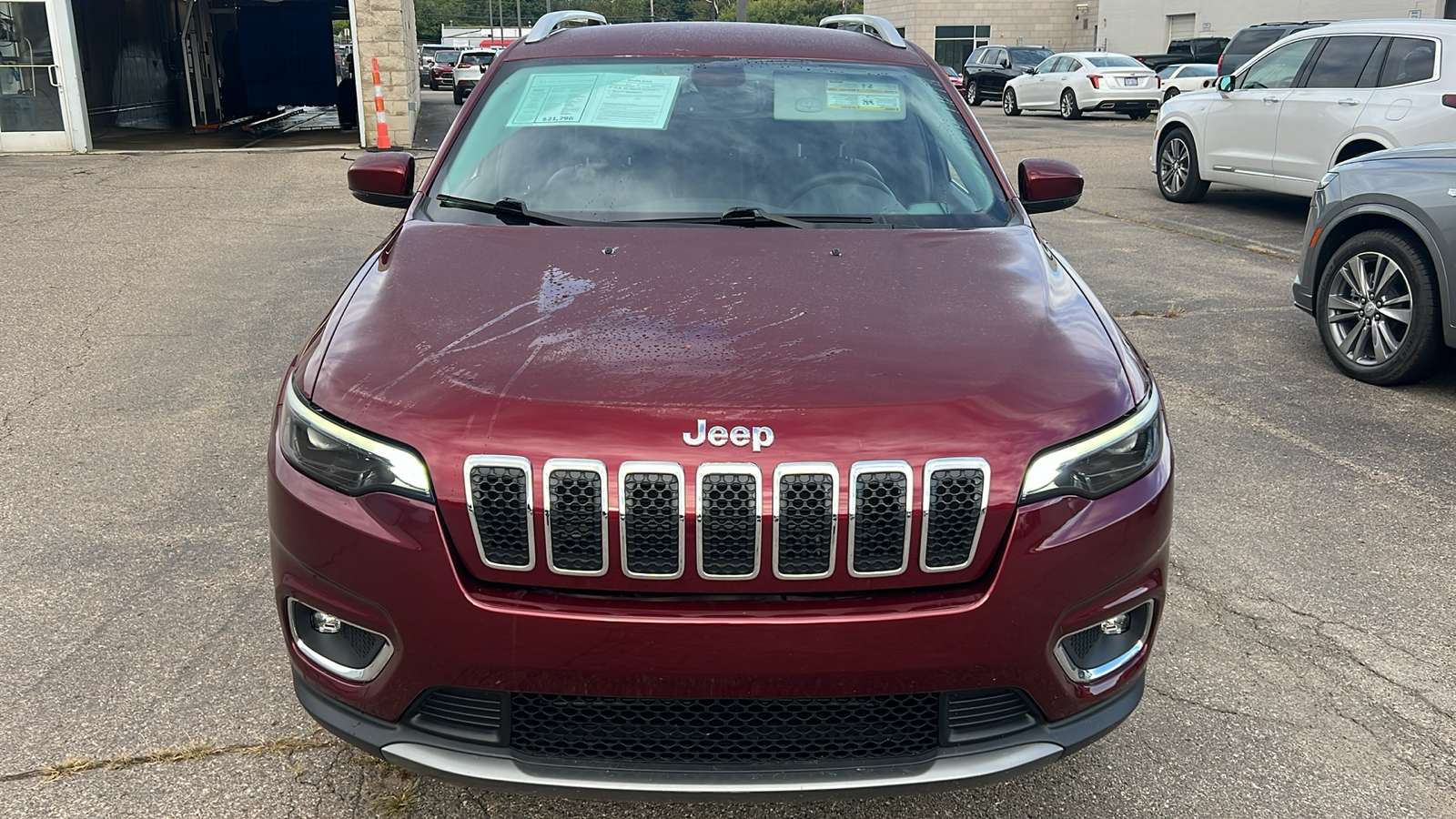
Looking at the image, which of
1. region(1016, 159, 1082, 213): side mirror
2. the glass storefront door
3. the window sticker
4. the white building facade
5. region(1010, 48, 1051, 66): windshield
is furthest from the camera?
the white building facade

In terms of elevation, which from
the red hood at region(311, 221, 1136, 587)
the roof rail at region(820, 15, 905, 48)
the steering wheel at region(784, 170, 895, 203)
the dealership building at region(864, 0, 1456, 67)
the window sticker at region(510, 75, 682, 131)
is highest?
the dealership building at region(864, 0, 1456, 67)

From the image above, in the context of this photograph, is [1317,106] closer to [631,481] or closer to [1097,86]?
[631,481]

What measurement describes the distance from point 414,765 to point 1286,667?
2.42 metres

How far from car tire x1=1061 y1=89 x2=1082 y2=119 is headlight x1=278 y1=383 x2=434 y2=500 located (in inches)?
1055

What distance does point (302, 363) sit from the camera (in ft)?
8.31

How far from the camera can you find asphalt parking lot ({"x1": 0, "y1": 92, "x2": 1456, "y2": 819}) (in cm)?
267

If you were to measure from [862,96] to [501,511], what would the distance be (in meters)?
2.25

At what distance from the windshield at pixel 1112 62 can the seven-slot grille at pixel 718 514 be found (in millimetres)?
26905

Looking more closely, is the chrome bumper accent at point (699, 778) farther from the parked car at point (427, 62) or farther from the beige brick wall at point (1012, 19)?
the beige brick wall at point (1012, 19)

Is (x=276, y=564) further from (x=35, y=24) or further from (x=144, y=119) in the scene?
(x=144, y=119)

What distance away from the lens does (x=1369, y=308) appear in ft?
19.0

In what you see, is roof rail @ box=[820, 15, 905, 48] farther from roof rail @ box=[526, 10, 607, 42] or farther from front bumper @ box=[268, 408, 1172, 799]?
front bumper @ box=[268, 408, 1172, 799]

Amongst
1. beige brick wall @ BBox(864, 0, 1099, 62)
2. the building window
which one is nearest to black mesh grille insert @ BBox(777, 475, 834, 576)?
beige brick wall @ BBox(864, 0, 1099, 62)

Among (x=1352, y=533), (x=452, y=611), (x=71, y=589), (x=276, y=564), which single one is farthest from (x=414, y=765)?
(x=1352, y=533)
